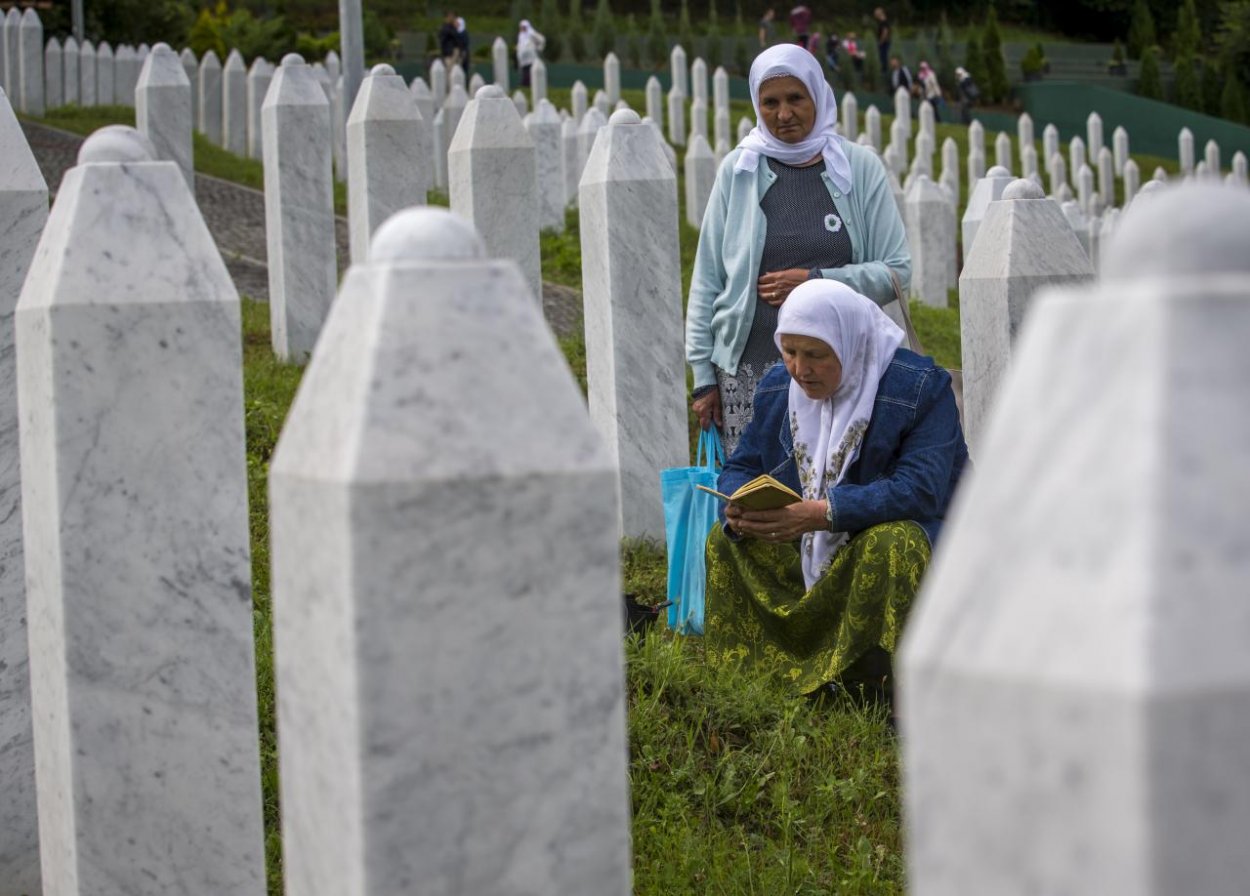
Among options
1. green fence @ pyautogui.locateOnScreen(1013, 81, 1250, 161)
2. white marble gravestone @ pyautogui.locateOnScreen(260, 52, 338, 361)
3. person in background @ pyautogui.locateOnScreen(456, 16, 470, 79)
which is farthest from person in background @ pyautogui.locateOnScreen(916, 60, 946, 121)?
white marble gravestone @ pyautogui.locateOnScreen(260, 52, 338, 361)

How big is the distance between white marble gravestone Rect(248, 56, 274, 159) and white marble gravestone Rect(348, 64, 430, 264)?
27.5 ft

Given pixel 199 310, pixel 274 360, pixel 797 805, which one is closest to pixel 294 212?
pixel 274 360

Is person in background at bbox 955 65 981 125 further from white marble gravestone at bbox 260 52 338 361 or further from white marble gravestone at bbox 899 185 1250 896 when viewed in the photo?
white marble gravestone at bbox 899 185 1250 896

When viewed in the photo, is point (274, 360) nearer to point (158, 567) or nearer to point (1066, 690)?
point (158, 567)

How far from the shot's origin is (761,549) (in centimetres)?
496

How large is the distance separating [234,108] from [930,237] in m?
7.03

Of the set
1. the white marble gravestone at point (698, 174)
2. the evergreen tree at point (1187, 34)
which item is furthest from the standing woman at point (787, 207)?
the evergreen tree at point (1187, 34)

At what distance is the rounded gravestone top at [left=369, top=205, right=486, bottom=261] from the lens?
2041 millimetres

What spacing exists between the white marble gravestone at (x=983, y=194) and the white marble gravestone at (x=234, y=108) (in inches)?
334

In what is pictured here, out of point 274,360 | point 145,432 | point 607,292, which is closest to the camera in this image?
point 145,432

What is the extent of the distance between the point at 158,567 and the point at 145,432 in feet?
0.73

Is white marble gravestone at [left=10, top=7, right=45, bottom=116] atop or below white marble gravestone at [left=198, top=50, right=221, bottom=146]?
atop

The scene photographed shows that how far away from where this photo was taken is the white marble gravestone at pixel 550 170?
12.6 m

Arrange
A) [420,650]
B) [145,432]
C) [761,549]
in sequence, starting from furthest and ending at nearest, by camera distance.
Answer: [761,549], [145,432], [420,650]
